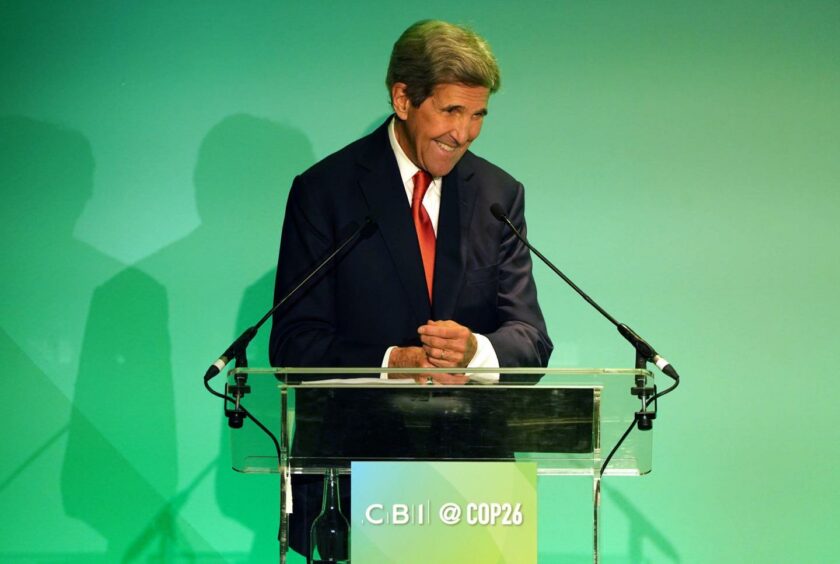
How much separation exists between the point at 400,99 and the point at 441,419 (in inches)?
46.9

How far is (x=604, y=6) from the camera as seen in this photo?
3.94 metres

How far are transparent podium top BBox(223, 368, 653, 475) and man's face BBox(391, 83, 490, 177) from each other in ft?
3.23

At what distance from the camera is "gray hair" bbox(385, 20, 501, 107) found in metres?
3.04

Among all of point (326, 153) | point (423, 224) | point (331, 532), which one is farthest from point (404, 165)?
point (331, 532)

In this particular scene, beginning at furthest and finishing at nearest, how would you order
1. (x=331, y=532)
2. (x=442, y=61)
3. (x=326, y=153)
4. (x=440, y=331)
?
1. (x=326, y=153)
2. (x=442, y=61)
3. (x=440, y=331)
4. (x=331, y=532)

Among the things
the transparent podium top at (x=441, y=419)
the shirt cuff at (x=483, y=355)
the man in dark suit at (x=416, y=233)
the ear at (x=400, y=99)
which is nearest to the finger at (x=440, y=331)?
the shirt cuff at (x=483, y=355)

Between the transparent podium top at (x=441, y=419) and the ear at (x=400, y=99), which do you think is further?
the ear at (x=400, y=99)

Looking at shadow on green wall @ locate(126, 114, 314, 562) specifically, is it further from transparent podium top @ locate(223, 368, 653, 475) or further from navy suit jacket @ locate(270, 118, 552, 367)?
transparent podium top @ locate(223, 368, 653, 475)

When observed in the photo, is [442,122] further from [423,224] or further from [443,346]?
Result: [443,346]

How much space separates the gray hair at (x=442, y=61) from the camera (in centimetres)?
304

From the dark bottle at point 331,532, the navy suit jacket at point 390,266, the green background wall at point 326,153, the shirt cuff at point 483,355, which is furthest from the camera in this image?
the green background wall at point 326,153

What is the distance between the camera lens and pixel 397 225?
10.2ft

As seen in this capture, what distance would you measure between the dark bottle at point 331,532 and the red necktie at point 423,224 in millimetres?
1012

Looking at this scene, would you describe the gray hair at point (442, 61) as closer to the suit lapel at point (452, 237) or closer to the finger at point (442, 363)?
the suit lapel at point (452, 237)
